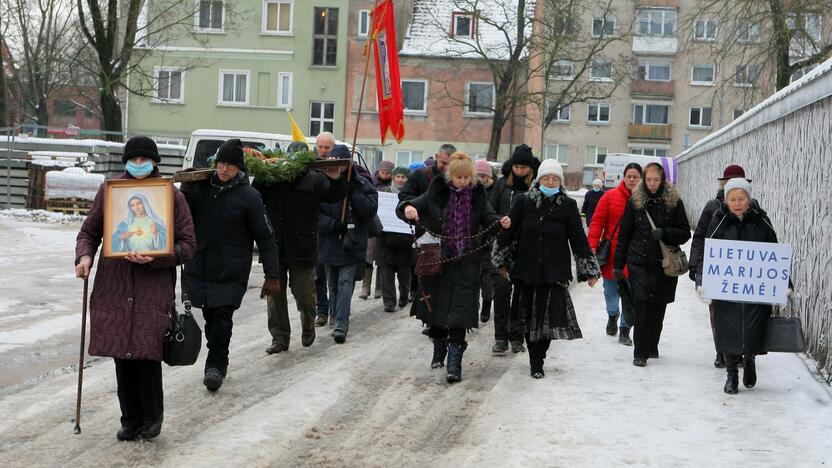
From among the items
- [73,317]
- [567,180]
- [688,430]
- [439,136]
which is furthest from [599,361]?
[567,180]

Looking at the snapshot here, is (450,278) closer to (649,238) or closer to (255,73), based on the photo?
(649,238)

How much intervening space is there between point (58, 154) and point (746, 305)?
78.2 ft

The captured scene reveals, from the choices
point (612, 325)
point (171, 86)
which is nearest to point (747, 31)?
point (612, 325)

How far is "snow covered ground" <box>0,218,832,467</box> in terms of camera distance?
262 inches

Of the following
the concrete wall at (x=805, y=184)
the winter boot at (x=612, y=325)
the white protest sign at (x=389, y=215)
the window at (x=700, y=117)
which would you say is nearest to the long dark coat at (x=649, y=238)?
the concrete wall at (x=805, y=184)

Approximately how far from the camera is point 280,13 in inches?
1997

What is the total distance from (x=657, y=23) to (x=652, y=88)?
4.06 m

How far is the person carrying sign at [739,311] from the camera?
867cm

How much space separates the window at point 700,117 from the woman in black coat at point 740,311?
61.4 metres

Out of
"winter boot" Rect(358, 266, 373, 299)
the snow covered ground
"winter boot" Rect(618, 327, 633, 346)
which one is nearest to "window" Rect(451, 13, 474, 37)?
"winter boot" Rect(358, 266, 373, 299)

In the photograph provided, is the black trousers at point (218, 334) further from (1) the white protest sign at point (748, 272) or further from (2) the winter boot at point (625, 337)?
(2) the winter boot at point (625, 337)

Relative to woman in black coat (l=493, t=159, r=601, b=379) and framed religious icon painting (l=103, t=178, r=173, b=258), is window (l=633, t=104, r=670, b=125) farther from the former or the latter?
framed religious icon painting (l=103, t=178, r=173, b=258)

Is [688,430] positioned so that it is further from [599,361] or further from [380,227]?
[380,227]

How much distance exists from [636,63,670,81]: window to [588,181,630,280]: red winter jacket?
60102mm
